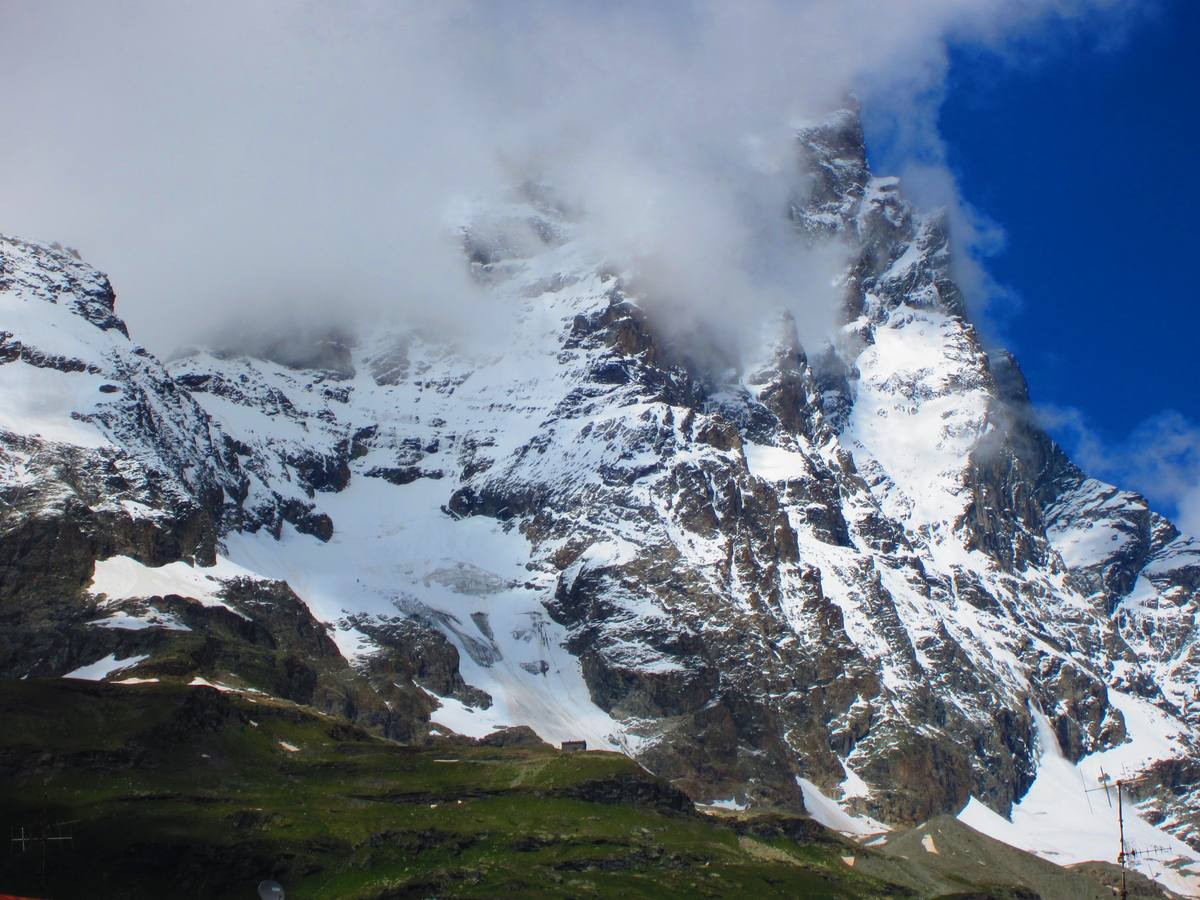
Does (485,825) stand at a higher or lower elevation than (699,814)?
lower

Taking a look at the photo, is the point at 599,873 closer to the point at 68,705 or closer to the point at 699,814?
the point at 699,814

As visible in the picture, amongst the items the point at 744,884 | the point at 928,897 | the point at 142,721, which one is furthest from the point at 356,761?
the point at 928,897

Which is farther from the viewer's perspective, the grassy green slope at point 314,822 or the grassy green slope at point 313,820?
the grassy green slope at point 313,820

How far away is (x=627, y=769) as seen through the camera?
198m

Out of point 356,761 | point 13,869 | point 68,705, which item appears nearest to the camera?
point 13,869

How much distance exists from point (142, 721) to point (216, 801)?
23.0 m

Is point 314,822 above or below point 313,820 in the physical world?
below

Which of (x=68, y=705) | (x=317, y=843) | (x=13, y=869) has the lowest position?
(x=13, y=869)

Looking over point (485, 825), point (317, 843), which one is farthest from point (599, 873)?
point (317, 843)

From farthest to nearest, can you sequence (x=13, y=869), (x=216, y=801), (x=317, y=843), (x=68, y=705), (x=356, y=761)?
(x=356, y=761) < (x=68, y=705) < (x=216, y=801) < (x=317, y=843) < (x=13, y=869)

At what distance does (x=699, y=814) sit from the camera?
199 m

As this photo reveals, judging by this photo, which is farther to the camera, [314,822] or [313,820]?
[313,820]

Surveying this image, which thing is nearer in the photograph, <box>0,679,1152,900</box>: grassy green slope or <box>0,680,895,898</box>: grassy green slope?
<box>0,679,1152,900</box>: grassy green slope

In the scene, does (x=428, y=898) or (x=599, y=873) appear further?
(x=599, y=873)
